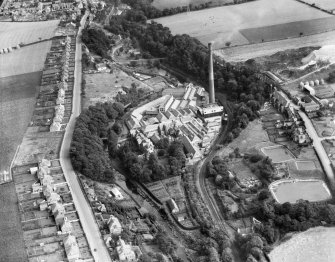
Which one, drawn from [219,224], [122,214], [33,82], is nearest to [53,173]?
[122,214]

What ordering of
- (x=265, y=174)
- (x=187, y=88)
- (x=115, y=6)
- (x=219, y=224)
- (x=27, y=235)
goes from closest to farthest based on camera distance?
(x=27, y=235) < (x=219, y=224) < (x=265, y=174) < (x=187, y=88) < (x=115, y=6)

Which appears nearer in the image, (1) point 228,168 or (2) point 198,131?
(1) point 228,168

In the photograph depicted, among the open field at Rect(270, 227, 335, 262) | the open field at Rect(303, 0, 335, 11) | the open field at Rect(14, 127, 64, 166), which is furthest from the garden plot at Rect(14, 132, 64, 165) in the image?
the open field at Rect(303, 0, 335, 11)

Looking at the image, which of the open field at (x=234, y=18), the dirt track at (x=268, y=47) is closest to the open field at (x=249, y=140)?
the dirt track at (x=268, y=47)

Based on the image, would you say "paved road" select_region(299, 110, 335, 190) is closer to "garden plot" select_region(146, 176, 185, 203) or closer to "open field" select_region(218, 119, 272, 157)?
Result: "open field" select_region(218, 119, 272, 157)

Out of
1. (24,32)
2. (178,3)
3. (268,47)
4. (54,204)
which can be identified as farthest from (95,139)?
(178,3)

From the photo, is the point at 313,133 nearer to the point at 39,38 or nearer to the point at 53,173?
the point at 53,173
